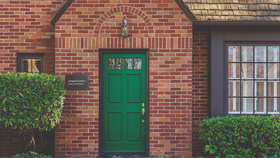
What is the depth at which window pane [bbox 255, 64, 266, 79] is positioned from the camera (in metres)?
6.13

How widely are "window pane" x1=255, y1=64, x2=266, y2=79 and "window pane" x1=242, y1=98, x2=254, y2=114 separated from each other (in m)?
0.57

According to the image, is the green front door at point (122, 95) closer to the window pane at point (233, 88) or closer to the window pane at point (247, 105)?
the window pane at point (233, 88)

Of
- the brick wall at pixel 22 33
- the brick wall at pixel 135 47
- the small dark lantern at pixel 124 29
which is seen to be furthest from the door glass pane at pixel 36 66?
the small dark lantern at pixel 124 29

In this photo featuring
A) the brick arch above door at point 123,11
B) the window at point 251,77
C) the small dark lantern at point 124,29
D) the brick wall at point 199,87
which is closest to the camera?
the small dark lantern at point 124,29

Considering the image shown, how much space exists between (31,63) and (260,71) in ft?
17.6

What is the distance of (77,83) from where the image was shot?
5742 mm

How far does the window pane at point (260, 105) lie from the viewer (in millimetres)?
6126

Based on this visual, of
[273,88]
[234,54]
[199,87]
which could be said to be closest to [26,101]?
[199,87]

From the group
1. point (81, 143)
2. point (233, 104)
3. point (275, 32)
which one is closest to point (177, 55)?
point (233, 104)

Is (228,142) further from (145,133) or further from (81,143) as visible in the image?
(81,143)

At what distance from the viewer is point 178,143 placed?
5793 millimetres

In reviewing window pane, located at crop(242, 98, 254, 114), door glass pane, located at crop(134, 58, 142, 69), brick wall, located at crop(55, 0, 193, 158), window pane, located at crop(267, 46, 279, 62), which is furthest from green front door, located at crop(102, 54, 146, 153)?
window pane, located at crop(267, 46, 279, 62)

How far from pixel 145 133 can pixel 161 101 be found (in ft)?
2.65

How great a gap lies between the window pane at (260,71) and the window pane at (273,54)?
0.23m
